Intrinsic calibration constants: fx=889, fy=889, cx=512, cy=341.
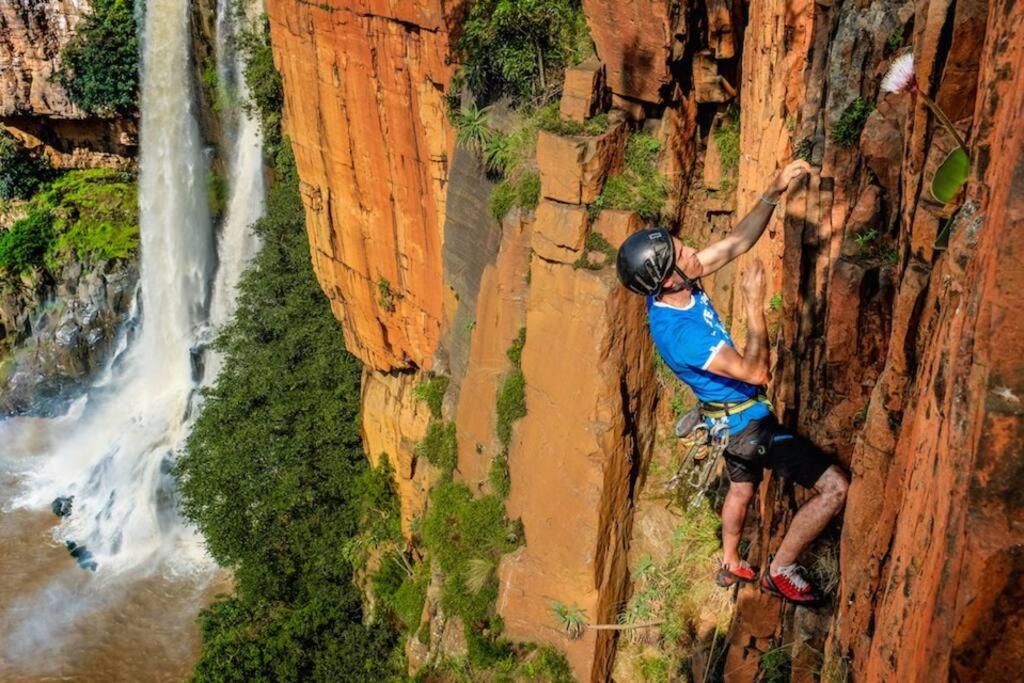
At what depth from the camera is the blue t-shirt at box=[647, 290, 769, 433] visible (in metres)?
5.39

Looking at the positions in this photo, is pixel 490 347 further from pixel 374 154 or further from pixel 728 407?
pixel 728 407

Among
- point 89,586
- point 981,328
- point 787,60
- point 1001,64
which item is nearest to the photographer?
point 981,328

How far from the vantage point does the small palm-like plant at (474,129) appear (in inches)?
461

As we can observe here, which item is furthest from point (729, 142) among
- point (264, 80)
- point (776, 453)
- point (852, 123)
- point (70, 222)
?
point (70, 222)

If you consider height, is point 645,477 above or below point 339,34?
below

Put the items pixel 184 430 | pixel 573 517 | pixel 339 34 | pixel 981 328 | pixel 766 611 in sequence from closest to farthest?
pixel 981 328 < pixel 766 611 < pixel 573 517 < pixel 339 34 < pixel 184 430

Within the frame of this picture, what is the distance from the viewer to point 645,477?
9.65 meters

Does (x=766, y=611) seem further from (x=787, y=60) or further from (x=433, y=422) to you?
(x=433, y=422)

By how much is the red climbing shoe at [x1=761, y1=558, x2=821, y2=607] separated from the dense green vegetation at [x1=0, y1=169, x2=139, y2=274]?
2448 centimetres

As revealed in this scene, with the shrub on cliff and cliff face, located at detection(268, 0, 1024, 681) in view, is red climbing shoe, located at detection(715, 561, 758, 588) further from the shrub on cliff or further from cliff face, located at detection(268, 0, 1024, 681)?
the shrub on cliff

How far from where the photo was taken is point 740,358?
530 cm

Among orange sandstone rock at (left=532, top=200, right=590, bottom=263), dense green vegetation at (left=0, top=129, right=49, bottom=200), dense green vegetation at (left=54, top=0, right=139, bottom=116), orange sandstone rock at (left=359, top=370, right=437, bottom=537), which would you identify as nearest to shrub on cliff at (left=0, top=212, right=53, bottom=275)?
dense green vegetation at (left=0, top=129, right=49, bottom=200)

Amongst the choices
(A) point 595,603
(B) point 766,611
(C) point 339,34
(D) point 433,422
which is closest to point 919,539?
(B) point 766,611

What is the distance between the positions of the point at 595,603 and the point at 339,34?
32.0 ft
